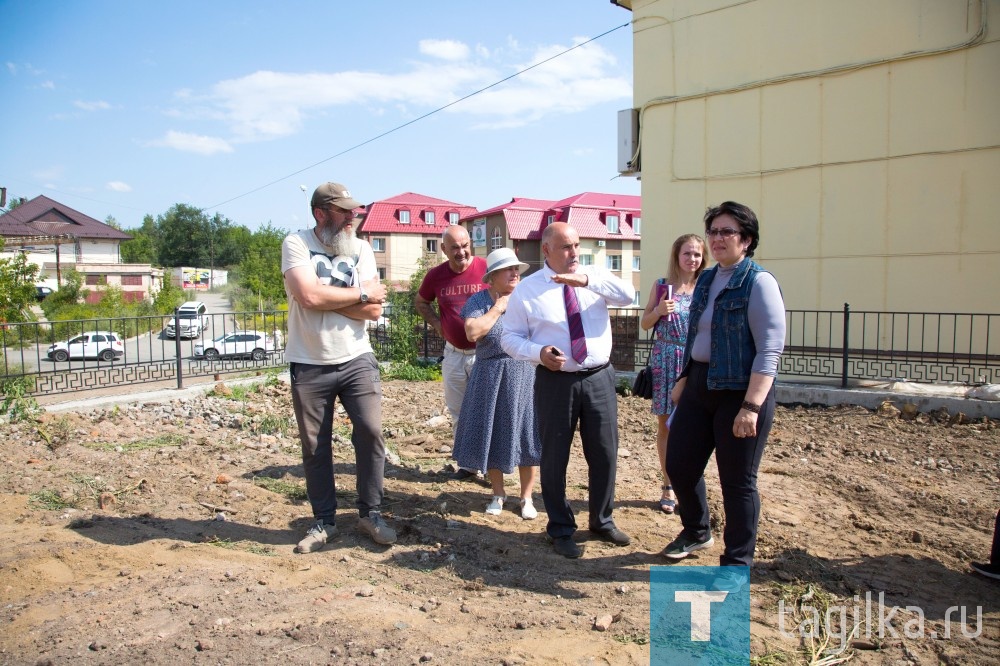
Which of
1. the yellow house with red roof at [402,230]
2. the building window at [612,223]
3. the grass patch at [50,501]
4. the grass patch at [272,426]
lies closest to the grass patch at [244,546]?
the grass patch at [50,501]

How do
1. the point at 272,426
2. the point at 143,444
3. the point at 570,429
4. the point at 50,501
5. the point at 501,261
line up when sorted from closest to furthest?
the point at 570,429
the point at 501,261
the point at 50,501
the point at 143,444
the point at 272,426

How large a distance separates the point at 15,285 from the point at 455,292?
19.6 ft

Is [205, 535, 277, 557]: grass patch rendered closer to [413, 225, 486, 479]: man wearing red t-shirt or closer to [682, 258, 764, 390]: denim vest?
[413, 225, 486, 479]: man wearing red t-shirt

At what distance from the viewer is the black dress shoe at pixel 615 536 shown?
12.9 ft

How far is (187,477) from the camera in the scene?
503cm

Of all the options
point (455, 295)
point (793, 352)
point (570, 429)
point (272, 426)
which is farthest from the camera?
point (793, 352)

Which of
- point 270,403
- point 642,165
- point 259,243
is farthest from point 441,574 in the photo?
point 259,243

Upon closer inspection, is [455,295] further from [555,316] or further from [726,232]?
[726,232]

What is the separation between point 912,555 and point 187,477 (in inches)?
187

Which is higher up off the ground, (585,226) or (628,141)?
(585,226)

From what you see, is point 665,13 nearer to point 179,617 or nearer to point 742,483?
→ point 742,483

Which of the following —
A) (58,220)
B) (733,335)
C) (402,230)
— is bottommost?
(733,335)

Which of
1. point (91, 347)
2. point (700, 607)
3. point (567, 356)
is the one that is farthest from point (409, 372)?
point (700, 607)

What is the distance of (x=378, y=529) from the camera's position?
3.87 metres
